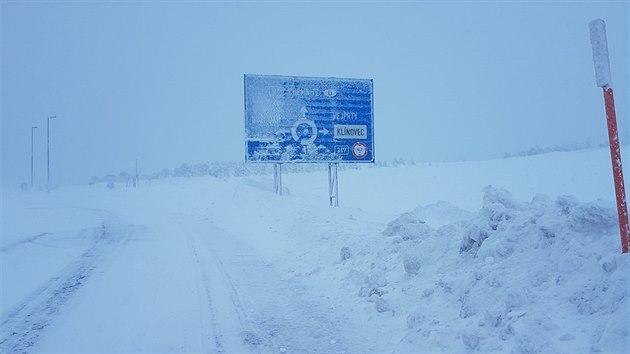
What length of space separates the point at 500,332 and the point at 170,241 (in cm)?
1121

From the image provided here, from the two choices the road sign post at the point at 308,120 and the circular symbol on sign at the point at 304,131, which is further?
the circular symbol on sign at the point at 304,131

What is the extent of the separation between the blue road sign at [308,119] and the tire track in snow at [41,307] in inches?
429

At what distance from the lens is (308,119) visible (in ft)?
69.8

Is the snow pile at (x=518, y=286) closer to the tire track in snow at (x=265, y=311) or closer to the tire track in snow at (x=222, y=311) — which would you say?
the tire track in snow at (x=265, y=311)

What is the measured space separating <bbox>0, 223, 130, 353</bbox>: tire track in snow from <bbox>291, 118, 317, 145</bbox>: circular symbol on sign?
1164 centimetres

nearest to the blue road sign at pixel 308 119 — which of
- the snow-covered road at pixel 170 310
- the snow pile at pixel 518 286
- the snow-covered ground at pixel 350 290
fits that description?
the snow-covered ground at pixel 350 290

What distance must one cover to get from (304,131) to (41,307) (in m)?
15.4

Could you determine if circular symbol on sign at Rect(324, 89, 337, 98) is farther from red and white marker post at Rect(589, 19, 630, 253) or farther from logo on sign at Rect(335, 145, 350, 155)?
red and white marker post at Rect(589, 19, 630, 253)

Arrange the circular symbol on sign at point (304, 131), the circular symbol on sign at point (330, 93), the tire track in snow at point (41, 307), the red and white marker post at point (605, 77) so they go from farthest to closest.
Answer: the circular symbol on sign at point (330, 93)
the circular symbol on sign at point (304, 131)
the tire track in snow at point (41, 307)
the red and white marker post at point (605, 77)

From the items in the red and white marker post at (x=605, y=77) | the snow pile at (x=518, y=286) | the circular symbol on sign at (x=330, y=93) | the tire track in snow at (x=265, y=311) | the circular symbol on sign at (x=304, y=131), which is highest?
the circular symbol on sign at (x=330, y=93)

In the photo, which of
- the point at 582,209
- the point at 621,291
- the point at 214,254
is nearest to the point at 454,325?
the point at 621,291

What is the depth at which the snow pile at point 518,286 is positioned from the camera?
419 cm

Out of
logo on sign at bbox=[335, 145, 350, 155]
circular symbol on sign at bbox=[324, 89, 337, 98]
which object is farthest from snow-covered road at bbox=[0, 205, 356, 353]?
circular symbol on sign at bbox=[324, 89, 337, 98]

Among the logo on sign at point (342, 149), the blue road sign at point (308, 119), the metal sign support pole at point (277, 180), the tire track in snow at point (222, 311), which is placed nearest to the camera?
the tire track in snow at point (222, 311)
